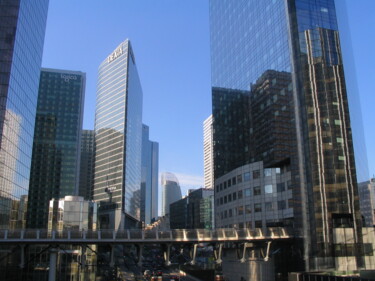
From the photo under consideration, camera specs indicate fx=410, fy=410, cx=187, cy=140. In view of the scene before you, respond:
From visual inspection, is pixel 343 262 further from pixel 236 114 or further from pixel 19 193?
pixel 19 193

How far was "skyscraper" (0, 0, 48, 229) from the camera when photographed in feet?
261

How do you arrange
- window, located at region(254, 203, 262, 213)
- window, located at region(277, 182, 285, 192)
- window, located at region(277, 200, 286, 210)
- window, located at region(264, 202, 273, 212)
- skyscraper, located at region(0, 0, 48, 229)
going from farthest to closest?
skyscraper, located at region(0, 0, 48, 229) → window, located at region(254, 203, 262, 213) → window, located at region(264, 202, 273, 212) → window, located at region(277, 182, 285, 192) → window, located at region(277, 200, 286, 210)

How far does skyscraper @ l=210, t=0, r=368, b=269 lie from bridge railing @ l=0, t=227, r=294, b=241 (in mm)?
7970

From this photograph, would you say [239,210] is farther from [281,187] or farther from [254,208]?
[281,187]

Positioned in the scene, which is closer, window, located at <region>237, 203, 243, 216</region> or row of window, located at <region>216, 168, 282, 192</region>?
row of window, located at <region>216, 168, 282, 192</region>

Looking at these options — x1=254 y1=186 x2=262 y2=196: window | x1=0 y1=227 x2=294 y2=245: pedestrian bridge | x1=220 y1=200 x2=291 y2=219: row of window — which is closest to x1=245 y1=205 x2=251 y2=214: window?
x1=220 y1=200 x2=291 y2=219: row of window

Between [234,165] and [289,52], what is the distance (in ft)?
99.0

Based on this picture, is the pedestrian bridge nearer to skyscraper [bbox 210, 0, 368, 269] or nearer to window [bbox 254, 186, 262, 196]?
skyscraper [bbox 210, 0, 368, 269]

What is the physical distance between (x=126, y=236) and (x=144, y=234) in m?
2.39

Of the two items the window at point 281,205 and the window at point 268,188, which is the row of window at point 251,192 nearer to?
the window at point 268,188

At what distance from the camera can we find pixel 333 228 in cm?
6141

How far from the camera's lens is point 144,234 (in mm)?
54531

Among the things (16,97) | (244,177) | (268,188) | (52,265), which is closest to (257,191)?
(268,188)

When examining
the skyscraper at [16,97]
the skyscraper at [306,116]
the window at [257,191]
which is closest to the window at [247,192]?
the window at [257,191]
